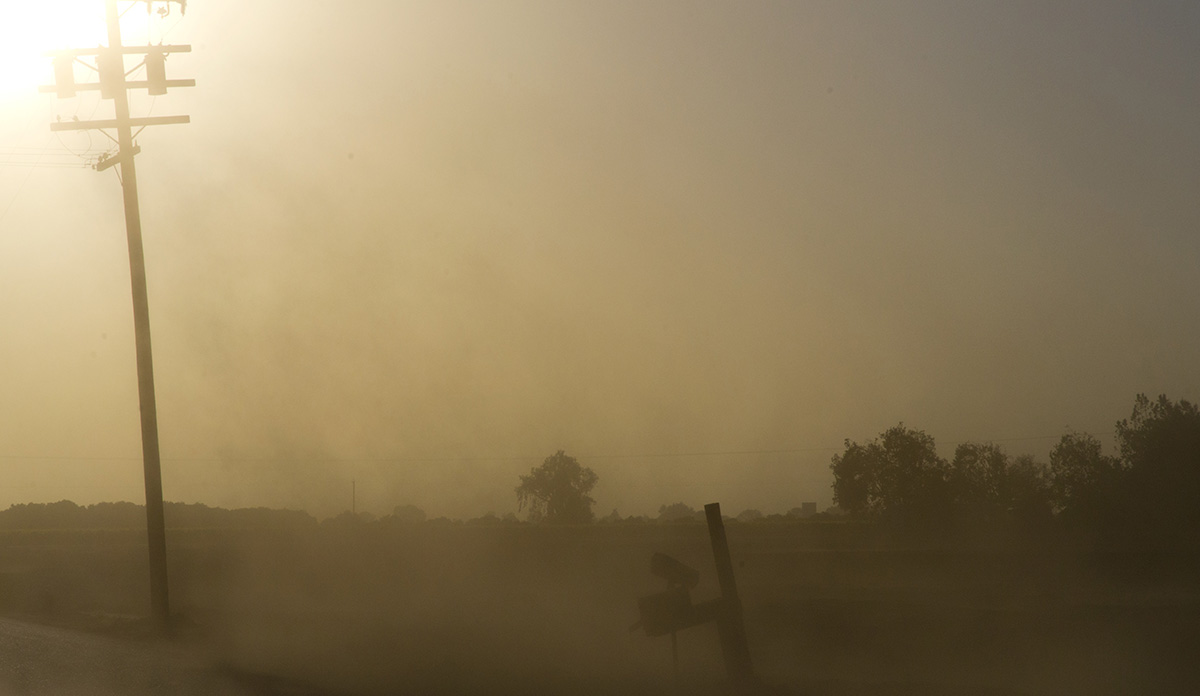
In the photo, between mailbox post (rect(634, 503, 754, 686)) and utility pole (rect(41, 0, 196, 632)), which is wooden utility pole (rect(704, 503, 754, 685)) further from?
utility pole (rect(41, 0, 196, 632))

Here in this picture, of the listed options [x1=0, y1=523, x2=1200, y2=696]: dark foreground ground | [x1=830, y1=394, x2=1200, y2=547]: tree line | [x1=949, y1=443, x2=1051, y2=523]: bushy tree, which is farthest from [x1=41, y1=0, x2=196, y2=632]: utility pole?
[x1=949, y1=443, x2=1051, y2=523]: bushy tree

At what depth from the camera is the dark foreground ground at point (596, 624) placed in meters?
14.3

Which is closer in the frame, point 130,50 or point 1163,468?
point 130,50

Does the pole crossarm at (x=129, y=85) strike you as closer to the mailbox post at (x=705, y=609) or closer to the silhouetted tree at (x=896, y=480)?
the mailbox post at (x=705, y=609)

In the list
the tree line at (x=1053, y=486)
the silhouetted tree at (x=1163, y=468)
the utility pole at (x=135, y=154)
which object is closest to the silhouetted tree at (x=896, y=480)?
the tree line at (x=1053, y=486)

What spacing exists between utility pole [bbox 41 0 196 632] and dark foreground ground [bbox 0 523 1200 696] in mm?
3030

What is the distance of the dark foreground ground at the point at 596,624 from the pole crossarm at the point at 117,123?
10653mm

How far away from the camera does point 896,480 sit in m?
51.8

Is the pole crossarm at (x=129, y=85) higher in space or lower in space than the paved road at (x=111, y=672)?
higher

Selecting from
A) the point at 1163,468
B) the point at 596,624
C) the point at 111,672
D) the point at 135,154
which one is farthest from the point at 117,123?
the point at 1163,468

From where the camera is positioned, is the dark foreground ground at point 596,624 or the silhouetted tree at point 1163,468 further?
the silhouetted tree at point 1163,468

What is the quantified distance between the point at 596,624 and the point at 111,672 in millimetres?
10915

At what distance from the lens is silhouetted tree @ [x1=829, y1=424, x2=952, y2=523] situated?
163 ft

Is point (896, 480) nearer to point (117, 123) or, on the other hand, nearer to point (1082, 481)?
point (1082, 481)
